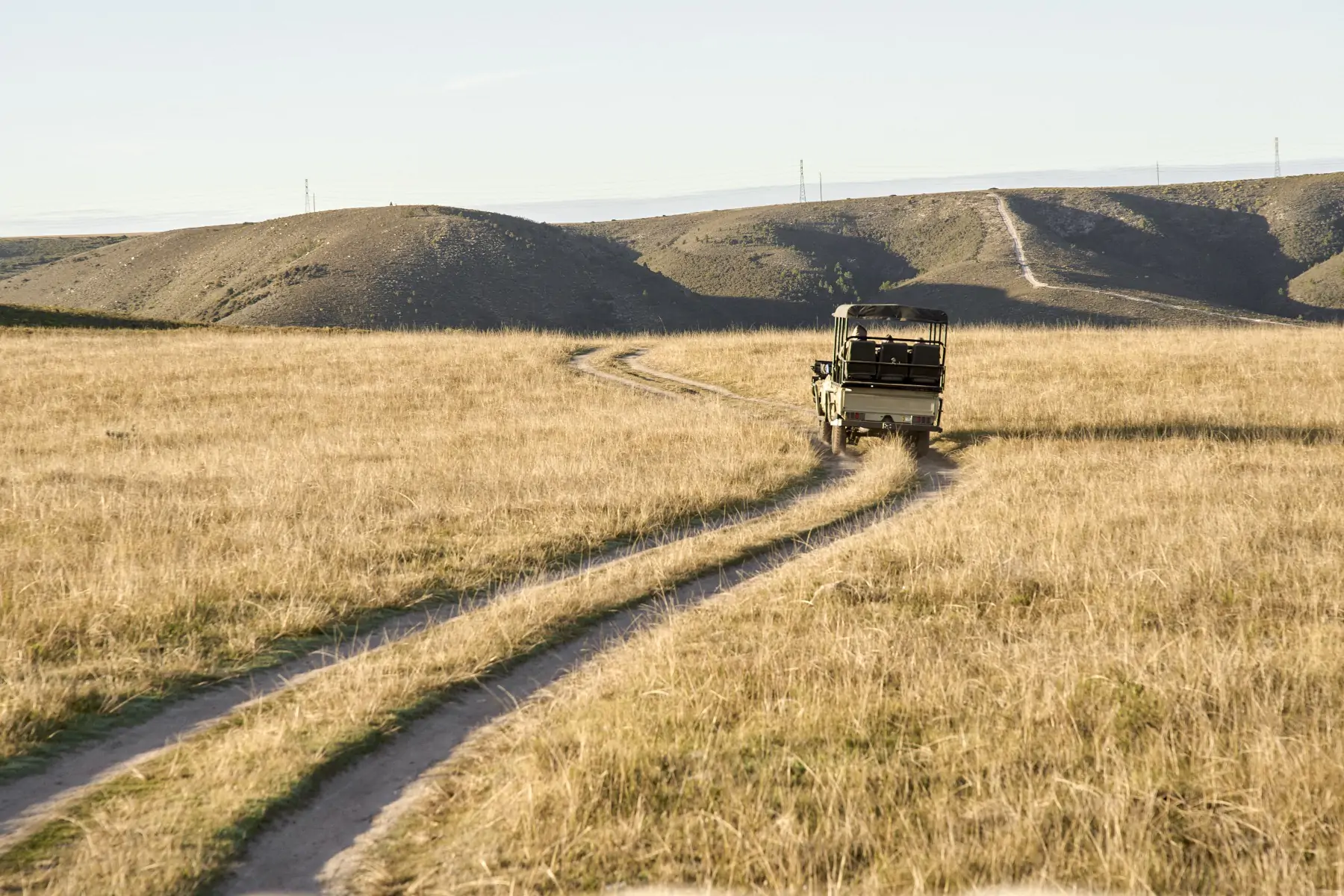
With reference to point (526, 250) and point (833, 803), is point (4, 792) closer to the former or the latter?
point (833, 803)

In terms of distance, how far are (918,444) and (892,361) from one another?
145 centimetres

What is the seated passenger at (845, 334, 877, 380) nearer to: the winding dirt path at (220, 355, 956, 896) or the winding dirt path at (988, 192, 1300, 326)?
the winding dirt path at (220, 355, 956, 896)

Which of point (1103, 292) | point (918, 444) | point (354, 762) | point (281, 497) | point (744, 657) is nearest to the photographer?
point (354, 762)

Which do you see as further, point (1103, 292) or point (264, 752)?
point (1103, 292)

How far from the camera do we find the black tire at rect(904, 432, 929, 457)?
58.4 ft

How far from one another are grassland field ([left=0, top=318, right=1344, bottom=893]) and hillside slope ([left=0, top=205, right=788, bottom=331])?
64.2m

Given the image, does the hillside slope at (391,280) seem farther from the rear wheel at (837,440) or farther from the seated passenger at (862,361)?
the seated passenger at (862,361)

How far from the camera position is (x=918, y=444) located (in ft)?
58.6

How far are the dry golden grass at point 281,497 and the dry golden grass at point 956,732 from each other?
2672mm

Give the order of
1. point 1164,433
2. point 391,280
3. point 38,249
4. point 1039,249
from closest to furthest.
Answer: point 1164,433, point 391,280, point 1039,249, point 38,249

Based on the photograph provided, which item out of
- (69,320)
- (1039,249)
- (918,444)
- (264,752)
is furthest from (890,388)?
(1039,249)

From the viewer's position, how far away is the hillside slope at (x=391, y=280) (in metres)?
80.9

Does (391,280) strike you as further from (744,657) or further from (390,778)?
(390,778)

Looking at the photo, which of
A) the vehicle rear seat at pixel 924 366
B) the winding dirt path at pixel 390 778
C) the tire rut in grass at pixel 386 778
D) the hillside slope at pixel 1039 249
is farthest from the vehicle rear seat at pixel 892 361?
the hillside slope at pixel 1039 249
